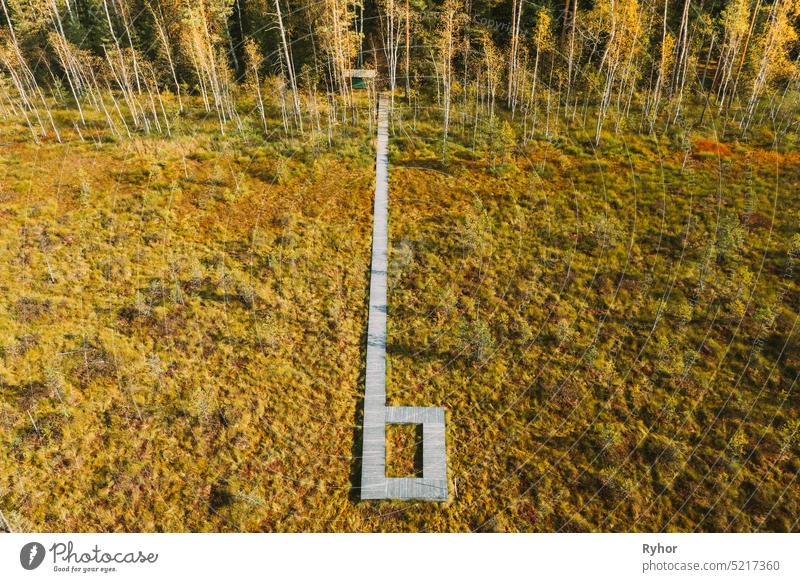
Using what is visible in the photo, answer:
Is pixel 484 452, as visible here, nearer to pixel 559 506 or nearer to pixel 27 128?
pixel 559 506

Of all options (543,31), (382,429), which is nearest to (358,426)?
(382,429)

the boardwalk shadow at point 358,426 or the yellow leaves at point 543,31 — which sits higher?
the yellow leaves at point 543,31
